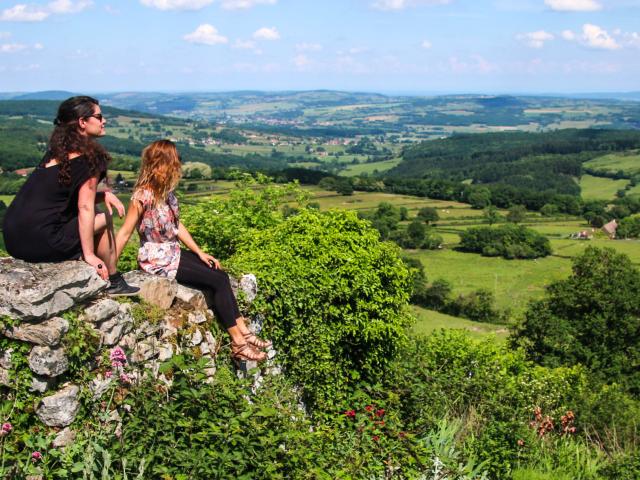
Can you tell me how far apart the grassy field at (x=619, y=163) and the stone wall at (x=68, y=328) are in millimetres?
148684

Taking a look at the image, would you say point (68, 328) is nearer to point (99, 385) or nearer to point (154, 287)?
point (99, 385)

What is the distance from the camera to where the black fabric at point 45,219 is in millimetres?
5258

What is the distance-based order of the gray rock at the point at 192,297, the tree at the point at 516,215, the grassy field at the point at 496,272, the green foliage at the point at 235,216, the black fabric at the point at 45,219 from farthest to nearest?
1. the tree at the point at 516,215
2. the grassy field at the point at 496,272
3. the green foliage at the point at 235,216
4. the gray rock at the point at 192,297
5. the black fabric at the point at 45,219

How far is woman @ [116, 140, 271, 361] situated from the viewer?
6.39m

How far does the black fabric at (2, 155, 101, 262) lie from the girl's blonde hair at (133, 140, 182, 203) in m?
0.98

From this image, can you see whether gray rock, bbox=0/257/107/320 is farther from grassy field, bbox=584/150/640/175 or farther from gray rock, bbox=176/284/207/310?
grassy field, bbox=584/150/640/175

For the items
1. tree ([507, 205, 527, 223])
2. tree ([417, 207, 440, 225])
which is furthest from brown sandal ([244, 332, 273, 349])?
tree ([507, 205, 527, 223])

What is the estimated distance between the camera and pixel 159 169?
638 centimetres

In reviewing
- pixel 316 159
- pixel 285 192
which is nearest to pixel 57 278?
pixel 285 192

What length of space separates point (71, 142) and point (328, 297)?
4.14 meters

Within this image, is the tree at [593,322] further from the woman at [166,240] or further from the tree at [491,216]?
the tree at [491,216]

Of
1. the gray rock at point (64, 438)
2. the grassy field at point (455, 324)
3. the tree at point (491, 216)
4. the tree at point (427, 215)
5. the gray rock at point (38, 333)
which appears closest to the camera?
the gray rock at point (38, 333)

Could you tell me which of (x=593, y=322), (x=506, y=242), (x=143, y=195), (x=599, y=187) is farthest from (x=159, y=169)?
(x=599, y=187)

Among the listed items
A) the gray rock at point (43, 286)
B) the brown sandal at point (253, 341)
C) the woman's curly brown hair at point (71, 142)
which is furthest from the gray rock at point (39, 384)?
the brown sandal at point (253, 341)
